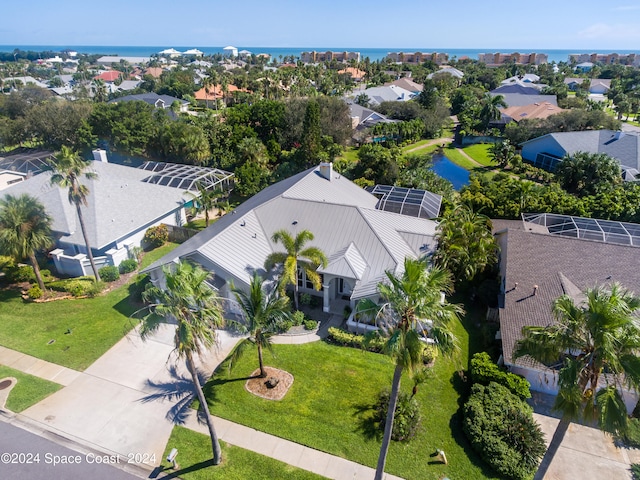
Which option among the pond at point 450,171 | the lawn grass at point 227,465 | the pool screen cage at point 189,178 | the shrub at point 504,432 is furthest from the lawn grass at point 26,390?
the pond at point 450,171

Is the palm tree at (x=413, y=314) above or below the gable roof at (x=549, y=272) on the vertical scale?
above

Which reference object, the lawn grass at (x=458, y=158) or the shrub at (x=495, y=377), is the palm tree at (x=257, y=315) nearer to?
the shrub at (x=495, y=377)

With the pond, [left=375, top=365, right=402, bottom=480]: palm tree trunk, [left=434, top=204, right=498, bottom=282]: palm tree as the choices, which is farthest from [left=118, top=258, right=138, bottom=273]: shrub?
the pond

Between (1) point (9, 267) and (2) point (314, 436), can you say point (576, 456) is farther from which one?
(1) point (9, 267)

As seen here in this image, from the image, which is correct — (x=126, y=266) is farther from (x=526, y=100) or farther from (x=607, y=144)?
(x=526, y=100)

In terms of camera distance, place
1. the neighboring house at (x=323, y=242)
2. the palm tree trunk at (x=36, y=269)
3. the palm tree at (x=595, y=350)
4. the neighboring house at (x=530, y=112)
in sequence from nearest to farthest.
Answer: the palm tree at (x=595, y=350), the neighboring house at (x=323, y=242), the palm tree trunk at (x=36, y=269), the neighboring house at (x=530, y=112)

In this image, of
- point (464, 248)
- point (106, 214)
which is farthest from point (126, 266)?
point (464, 248)
